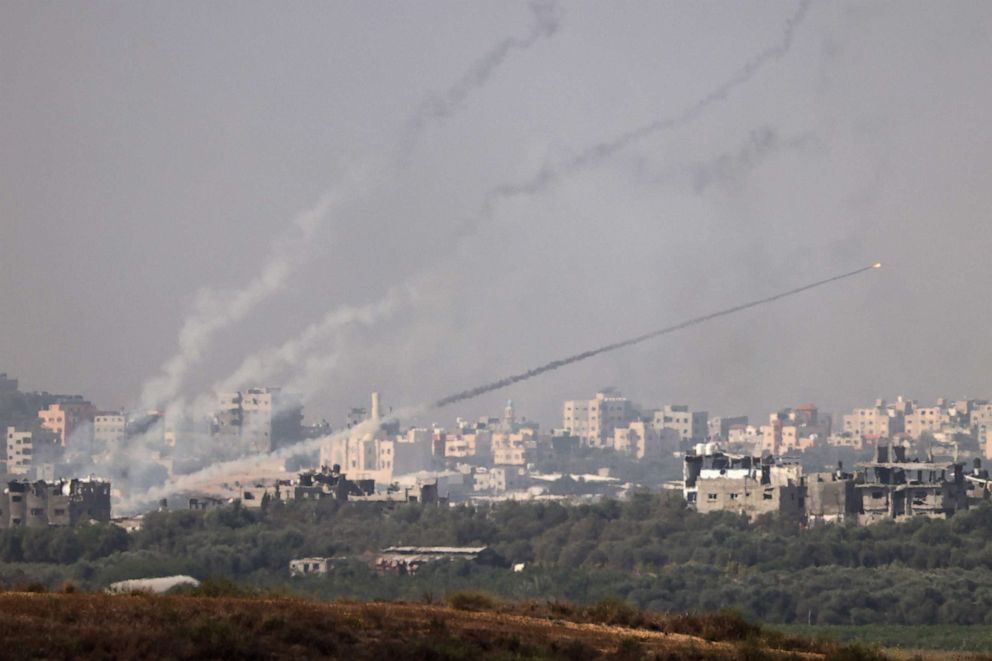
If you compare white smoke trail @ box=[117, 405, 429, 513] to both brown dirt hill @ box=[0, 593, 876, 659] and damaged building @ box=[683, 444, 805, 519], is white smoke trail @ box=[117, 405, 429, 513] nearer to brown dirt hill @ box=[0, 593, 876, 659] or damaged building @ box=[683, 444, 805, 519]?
damaged building @ box=[683, 444, 805, 519]

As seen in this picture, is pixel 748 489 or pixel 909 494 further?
pixel 748 489

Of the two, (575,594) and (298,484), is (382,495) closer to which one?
(298,484)

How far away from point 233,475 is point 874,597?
89495mm

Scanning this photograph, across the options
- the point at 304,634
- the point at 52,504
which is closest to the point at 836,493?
the point at 52,504

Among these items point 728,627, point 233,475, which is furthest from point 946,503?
point 728,627

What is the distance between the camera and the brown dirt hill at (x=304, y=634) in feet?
93.6

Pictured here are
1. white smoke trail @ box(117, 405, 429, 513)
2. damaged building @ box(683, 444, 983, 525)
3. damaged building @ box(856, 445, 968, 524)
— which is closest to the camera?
damaged building @ box(856, 445, 968, 524)

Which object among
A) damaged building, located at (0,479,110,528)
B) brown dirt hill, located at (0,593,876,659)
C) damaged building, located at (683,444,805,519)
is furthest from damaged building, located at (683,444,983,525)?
brown dirt hill, located at (0,593,876,659)

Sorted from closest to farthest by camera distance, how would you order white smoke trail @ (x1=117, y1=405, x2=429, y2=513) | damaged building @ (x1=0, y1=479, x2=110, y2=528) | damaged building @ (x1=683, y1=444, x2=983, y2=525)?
damaged building @ (x1=683, y1=444, x2=983, y2=525)
damaged building @ (x1=0, y1=479, x2=110, y2=528)
white smoke trail @ (x1=117, y1=405, x2=429, y2=513)

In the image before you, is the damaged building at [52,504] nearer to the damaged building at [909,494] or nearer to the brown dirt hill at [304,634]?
the damaged building at [909,494]

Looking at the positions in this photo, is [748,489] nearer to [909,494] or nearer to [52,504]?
[909,494]

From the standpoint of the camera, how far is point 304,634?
98.6ft

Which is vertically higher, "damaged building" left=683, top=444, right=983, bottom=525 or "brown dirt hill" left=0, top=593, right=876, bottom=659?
"damaged building" left=683, top=444, right=983, bottom=525

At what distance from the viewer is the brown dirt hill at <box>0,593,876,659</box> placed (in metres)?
28.5
